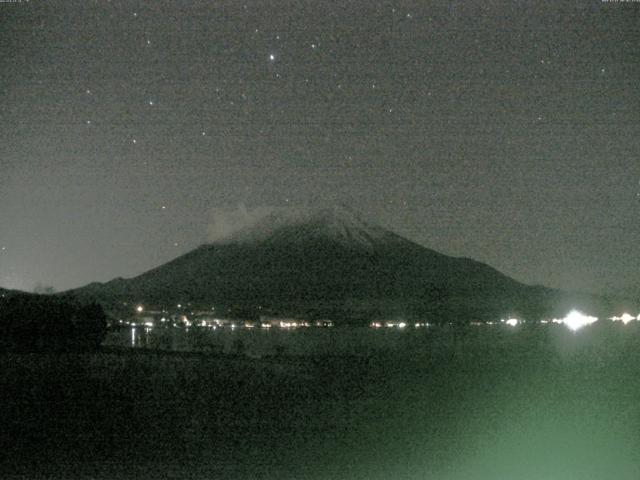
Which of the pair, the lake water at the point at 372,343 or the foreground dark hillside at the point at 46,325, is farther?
the lake water at the point at 372,343

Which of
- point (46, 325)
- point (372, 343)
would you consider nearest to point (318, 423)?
point (46, 325)

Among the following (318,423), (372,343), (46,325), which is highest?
(46,325)

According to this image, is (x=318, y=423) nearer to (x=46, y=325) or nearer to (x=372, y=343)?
(x=46, y=325)

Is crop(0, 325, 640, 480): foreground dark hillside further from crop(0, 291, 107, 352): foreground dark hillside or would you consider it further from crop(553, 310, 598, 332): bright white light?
crop(553, 310, 598, 332): bright white light

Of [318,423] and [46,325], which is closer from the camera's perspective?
[318,423]

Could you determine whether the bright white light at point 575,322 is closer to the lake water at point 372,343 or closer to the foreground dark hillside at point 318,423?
the lake water at point 372,343

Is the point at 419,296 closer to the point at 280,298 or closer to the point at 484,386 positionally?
the point at 280,298

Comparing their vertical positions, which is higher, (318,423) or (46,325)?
(46,325)

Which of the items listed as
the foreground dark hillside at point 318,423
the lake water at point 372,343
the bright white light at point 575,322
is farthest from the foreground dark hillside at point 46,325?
the bright white light at point 575,322

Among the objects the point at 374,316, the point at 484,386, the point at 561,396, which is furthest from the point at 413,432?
the point at 374,316
